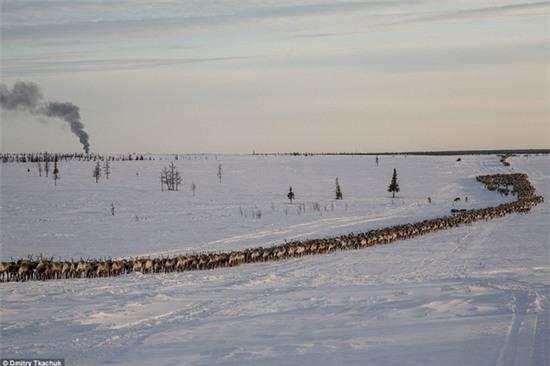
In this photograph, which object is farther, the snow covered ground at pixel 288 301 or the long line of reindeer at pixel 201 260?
the long line of reindeer at pixel 201 260

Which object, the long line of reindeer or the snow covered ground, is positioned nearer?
the snow covered ground

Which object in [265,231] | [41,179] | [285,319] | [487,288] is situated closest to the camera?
[285,319]

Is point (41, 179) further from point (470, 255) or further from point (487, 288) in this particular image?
point (487, 288)

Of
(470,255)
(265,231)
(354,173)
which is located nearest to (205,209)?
(265,231)

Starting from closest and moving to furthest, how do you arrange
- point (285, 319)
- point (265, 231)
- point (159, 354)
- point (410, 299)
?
point (159, 354) < point (285, 319) < point (410, 299) < point (265, 231)

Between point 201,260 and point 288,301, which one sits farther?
point 201,260

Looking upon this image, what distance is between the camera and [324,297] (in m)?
16.1

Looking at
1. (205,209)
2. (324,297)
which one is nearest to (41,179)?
(205,209)

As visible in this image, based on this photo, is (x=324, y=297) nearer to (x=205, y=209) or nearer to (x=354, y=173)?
(x=205, y=209)

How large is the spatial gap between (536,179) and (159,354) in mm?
87221

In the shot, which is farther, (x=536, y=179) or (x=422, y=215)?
(x=536, y=179)

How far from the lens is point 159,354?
11.0 metres

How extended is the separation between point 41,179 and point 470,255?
6090 cm

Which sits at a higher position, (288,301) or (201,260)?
(288,301)
